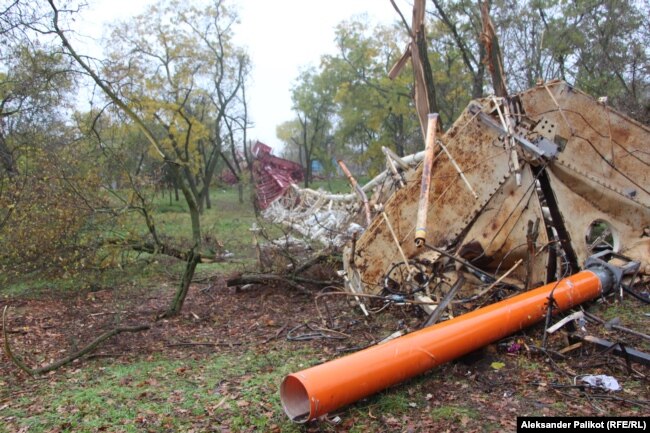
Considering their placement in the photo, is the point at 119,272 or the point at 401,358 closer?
the point at 401,358

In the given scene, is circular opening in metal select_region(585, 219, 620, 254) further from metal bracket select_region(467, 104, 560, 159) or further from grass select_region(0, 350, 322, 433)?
grass select_region(0, 350, 322, 433)

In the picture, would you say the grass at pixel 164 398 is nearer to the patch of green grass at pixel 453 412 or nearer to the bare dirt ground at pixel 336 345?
the bare dirt ground at pixel 336 345

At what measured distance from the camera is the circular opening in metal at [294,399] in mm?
3625

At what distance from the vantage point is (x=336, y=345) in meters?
5.71

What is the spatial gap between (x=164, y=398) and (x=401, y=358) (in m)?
2.19

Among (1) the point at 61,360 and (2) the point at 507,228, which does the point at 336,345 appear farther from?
(1) the point at 61,360

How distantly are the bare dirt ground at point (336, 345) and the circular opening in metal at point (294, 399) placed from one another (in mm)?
120

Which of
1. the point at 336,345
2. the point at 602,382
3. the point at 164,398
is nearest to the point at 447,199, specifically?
the point at 336,345

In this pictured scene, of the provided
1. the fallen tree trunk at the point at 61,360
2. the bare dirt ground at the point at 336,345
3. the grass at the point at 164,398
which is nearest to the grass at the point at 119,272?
the bare dirt ground at the point at 336,345

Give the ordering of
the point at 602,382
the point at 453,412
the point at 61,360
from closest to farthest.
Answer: the point at 453,412 < the point at 602,382 < the point at 61,360

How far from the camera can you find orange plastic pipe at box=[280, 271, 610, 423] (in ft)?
11.7

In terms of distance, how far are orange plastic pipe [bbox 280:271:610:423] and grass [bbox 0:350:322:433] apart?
0.33 metres

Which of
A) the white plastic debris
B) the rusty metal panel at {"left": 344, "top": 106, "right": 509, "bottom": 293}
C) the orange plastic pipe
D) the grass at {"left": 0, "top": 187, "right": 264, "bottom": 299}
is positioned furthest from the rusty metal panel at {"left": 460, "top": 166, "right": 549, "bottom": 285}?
the grass at {"left": 0, "top": 187, "right": 264, "bottom": 299}

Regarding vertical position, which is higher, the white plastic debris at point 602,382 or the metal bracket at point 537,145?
the metal bracket at point 537,145
